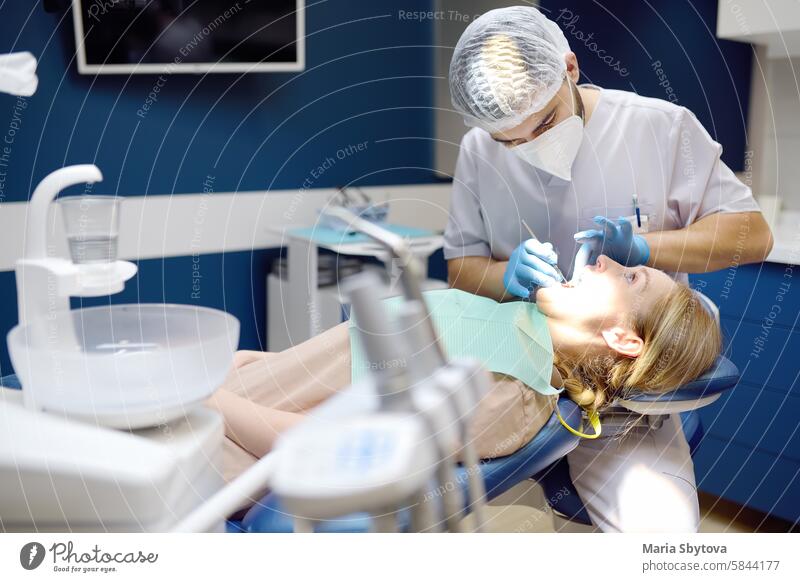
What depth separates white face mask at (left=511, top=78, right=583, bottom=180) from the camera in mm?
963

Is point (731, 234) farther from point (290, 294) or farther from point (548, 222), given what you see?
point (290, 294)

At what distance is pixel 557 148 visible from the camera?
97 cm

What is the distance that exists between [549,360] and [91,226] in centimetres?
63

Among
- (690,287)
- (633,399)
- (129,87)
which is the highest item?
(129,87)

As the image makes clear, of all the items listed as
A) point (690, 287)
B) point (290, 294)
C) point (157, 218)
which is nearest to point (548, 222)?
point (690, 287)

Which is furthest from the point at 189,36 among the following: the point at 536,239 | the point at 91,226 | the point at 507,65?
the point at 536,239

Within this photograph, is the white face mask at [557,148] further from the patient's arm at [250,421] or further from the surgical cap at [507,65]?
the patient's arm at [250,421]

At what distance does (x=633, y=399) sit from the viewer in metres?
1.01
